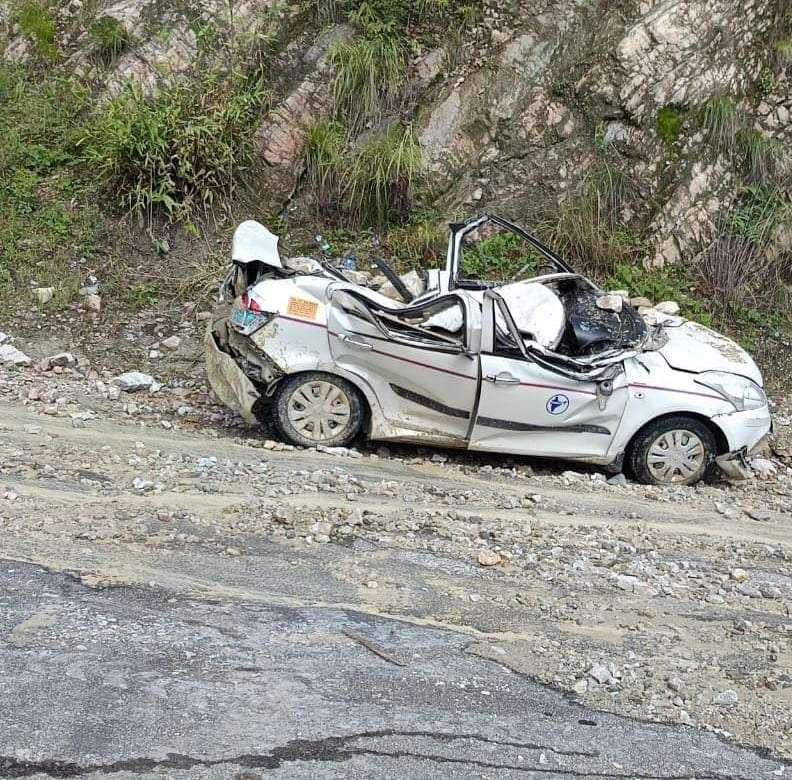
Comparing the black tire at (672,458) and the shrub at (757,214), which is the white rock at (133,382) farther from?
the shrub at (757,214)

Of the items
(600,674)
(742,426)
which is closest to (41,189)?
(742,426)

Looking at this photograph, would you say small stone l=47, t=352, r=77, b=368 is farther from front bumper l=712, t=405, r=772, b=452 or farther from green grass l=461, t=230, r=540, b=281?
front bumper l=712, t=405, r=772, b=452

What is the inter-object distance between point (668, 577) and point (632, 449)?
2282 mm

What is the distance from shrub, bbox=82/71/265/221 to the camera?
10.6 meters

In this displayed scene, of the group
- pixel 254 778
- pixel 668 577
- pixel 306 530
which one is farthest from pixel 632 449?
pixel 254 778

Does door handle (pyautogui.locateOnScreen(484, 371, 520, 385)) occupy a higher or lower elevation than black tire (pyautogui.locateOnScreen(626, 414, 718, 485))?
higher

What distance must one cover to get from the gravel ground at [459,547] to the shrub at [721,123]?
189 inches

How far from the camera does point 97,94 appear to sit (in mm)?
11797

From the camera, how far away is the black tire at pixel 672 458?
7.57 meters

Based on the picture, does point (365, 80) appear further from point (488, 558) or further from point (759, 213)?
point (488, 558)

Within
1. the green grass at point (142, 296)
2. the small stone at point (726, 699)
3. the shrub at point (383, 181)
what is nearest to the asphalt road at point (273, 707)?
the small stone at point (726, 699)

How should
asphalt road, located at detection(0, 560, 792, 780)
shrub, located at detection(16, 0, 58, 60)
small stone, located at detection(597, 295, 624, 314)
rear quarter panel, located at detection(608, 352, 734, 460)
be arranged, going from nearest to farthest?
asphalt road, located at detection(0, 560, 792, 780) → rear quarter panel, located at detection(608, 352, 734, 460) → small stone, located at detection(597, 295, 624, 314) → shrub, located at detection(16, 0, 58, 60)

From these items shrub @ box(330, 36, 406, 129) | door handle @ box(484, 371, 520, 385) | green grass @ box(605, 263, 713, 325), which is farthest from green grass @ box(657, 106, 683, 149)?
door handle @ box(484, 371, 520, 385)

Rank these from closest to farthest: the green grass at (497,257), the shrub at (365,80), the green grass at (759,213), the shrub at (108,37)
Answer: the green grass at (497,257)
the green grass at (759,213)
the shrub at (365,80)
the shrub at (108,37)
